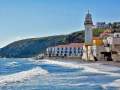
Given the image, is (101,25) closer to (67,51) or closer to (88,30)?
(67,51)

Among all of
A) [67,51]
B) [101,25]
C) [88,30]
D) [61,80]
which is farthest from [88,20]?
[61,80]

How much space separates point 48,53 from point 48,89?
124315mm

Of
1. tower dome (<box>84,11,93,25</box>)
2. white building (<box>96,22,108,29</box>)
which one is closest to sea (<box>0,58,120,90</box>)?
tower dome (<box>84,11,93,25</box>)

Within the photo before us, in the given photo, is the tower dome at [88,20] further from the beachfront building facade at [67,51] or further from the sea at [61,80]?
the sea at [61,80]

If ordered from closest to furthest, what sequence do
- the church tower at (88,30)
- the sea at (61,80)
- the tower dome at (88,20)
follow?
the sea at (61,80), the church tower at (88,30), the tower dome at (88,20)

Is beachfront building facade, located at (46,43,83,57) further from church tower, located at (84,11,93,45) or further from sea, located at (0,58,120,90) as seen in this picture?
sea, located at (0,58,120,90)

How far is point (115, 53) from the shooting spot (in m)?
71.4

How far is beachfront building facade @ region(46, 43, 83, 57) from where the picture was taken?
122 meters

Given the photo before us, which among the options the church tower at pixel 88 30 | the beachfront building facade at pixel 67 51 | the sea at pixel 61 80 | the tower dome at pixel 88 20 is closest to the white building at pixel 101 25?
the beachfront building facade at pixel 67 51

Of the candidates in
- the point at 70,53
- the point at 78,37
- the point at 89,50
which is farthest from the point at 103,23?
the point at 89,50

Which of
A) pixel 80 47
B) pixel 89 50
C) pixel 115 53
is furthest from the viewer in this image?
pixel 80 47

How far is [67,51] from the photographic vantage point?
12938 cm

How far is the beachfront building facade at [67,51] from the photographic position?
122m

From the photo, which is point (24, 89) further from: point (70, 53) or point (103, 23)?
point (103, 23)
